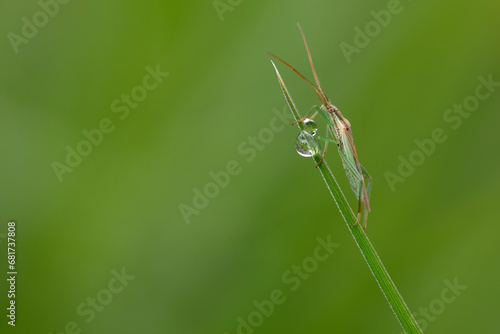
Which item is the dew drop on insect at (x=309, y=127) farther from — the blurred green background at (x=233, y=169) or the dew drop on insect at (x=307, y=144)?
the blurred green background at (x=233, y=169)

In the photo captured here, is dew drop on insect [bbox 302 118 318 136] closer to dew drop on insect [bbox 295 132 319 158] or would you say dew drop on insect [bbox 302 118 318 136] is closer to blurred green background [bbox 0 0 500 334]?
dew drop on insect [bbox 295 132 319 158]

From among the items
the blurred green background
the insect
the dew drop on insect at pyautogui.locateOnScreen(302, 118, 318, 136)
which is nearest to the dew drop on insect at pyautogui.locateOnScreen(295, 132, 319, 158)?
the dew drop on insect at pyautogui.locateOnScreen(302, 118, 318, 136)

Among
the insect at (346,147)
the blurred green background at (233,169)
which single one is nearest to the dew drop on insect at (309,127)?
the insect at (346,147)

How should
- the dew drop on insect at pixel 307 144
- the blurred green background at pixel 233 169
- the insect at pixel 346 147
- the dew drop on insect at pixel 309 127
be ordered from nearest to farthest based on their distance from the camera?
1. the dew drop on insect at pixel 307 144
2. the dew drop on insect at pixel 309 127
3. the insect at pixel 346 147
4. the blurred green background at pixel 233 169

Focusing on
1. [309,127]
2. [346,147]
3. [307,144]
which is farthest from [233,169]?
[307,144]

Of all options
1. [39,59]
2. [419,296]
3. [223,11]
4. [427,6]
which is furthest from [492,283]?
[39,59]

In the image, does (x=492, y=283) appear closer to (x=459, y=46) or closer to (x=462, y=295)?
(x=462, y=295)
